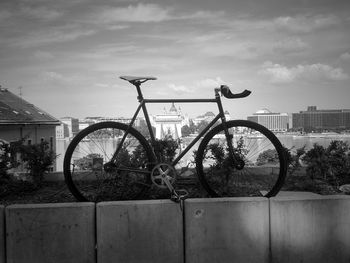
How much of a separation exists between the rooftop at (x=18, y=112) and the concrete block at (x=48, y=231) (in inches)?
904

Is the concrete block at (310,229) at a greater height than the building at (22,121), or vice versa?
the building at (22,121)

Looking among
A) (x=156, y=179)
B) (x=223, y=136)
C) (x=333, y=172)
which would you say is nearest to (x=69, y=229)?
(x=156, y=179)

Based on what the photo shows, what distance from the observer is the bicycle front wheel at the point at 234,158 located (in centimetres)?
318

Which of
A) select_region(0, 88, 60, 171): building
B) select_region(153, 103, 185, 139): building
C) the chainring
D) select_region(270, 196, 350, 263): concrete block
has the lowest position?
select_region(270, 196, 350, 263): concrete block

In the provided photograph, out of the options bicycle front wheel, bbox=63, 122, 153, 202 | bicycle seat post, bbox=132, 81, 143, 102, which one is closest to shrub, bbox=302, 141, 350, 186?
bicycle front wheel, bbox=63, 122, 153, 202

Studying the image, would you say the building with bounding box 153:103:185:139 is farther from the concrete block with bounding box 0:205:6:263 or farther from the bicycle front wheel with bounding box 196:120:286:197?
the concrete block with bounding box 0:205:6:263

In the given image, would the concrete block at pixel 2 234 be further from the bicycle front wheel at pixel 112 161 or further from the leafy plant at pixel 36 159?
the leafy plant at pixel 36 159

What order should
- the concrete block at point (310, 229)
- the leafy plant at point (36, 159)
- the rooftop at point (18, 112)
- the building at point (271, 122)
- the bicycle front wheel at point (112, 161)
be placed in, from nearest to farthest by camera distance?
the concrete block at point (310, 229) < the bicycle front wheel at point (112, 161) < the leafy plant at point (36, 159) < the building at point (271, 122) < the rooftop at point (18, 112)

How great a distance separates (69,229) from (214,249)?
98 cm

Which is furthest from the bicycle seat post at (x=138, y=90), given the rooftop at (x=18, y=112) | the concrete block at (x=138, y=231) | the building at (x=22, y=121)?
the rooftop at (x=18, y=112)

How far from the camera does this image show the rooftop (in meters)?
25.2

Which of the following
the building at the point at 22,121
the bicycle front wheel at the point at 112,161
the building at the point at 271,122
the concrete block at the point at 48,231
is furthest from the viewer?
the building at the point at 22,121

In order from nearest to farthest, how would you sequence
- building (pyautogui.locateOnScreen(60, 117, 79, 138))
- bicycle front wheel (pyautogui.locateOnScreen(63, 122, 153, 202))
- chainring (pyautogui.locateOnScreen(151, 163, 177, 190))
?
chainring (pyautogui.locateOnScreen(151, 163, 177, 190)) < bicycle front wheel (pyautogui.locateOnScreen(63, 122, 153, 202)) < building (pyautogui.locateOnScreen(60, 117, 79, 138))

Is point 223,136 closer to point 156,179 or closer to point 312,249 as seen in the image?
point 156,179
